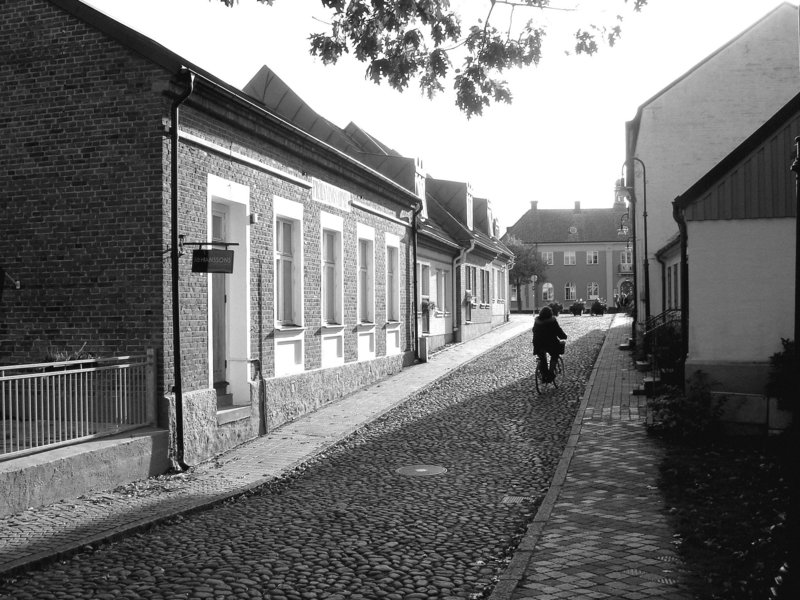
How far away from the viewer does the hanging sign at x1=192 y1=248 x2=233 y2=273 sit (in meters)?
9.69

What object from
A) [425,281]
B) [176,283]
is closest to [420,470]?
[176,283]

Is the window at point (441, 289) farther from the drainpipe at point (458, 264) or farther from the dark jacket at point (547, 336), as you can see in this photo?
the dark jacket at point (547, 336)

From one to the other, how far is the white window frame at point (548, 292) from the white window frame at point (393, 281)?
2392 inches

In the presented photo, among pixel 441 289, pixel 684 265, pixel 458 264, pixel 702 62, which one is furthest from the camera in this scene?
pixel 458 264

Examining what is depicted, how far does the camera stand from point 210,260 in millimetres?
9719

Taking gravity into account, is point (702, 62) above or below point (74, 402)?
above

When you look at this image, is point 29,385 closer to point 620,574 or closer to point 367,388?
point 620,574

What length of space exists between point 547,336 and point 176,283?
882 cm

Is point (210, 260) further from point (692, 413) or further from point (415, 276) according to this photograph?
point (415, 276)

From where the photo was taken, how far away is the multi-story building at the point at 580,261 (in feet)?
259

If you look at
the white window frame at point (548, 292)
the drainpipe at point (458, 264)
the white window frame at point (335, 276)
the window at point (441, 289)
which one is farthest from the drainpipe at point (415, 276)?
the white window frame at point (548, 292)

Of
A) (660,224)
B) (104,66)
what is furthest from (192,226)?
(660,224)

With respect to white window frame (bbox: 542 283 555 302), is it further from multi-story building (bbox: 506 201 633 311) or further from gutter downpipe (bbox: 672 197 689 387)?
gutter downpipe (bbox: 672 197 689 387)

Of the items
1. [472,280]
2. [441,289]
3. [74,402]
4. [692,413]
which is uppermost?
[472,280]
